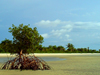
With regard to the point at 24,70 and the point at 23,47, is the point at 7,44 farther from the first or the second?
the point at 24,70

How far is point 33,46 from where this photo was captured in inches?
619

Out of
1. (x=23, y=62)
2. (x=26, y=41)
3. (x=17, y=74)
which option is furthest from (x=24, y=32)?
(x=17, y=74)

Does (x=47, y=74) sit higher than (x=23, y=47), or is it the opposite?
(x=23, y=47)

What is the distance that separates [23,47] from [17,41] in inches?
42.6

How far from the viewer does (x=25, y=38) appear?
1553 cm

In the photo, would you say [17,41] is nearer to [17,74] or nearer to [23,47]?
[23,47]

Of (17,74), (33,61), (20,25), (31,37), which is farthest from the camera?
(20,25)

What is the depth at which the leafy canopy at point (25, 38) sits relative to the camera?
50.9 feet

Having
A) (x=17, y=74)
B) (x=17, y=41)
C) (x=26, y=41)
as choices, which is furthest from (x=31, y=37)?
(x=17, y=74)

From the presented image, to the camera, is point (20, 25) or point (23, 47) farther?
point (20, 25)

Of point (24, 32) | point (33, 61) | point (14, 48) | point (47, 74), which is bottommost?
point (47, 74)

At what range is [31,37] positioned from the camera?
15.5 meters

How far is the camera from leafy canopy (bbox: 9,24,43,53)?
15525 mm

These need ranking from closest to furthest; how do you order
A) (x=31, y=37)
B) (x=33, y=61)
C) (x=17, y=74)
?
(x=17, y=74) < (x=33, y=61) < (x=31, y=37)
